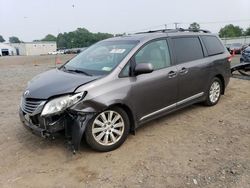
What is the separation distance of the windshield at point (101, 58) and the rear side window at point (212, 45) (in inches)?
83.8

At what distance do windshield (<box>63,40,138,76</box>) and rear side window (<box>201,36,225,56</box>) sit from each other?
213cm

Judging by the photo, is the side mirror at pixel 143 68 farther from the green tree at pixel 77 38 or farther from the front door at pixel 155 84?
the green tree at pixel 77 38

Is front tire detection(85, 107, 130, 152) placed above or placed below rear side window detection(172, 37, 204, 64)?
below

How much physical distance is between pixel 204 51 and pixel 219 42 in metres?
0.89

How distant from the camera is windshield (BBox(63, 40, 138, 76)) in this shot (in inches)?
179

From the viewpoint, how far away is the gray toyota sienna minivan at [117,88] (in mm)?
3936

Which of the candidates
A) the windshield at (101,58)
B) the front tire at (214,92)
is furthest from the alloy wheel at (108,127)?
the front tire at (214,92)

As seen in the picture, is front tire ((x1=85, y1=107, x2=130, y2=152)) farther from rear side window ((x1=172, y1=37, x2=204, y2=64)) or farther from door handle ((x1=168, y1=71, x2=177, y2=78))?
rear side window ((x1=172, y1=37, x2=204, y2=64))

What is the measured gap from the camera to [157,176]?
11.6ft

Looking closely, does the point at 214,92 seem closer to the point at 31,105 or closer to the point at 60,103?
the point at 60,103

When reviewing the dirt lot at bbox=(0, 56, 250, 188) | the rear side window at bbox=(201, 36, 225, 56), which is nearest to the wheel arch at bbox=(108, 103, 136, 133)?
the dirt lot at bbox=(0, 56, 250, 188)

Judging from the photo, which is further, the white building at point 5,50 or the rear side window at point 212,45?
the white building at point 5,50

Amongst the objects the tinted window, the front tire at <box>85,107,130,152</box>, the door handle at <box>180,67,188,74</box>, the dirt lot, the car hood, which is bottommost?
the dirt lot

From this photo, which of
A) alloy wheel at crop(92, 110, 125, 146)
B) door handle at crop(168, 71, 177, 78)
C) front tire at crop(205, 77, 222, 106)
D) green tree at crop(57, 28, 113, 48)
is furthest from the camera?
green tree at crop(57, 28, 113, 48)
